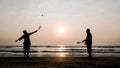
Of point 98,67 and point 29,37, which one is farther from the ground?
point 29,37

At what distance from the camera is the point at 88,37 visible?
2100cm

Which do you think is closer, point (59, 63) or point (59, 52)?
point (59, 63)

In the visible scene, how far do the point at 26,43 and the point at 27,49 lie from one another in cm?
49

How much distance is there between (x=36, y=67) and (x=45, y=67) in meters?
0.47

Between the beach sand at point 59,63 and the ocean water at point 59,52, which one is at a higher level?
the beach sand at point 59,63

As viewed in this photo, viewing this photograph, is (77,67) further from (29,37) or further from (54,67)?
(29,37)

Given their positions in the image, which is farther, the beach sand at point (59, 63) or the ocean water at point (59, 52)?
the ocean water at point (59, 52)

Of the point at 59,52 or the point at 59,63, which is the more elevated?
the point at 59,63

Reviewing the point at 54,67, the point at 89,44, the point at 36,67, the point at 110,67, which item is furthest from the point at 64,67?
the point at 89,44

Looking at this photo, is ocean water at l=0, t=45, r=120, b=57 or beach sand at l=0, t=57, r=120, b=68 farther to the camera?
ocean water at l=0, t=45, r=120, b=57

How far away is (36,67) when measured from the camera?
14.3 meters

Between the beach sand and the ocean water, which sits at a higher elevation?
the beach sand

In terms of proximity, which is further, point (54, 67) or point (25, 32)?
point (25, 32)

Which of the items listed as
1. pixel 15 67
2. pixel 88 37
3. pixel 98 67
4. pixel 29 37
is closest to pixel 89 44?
Result: pixel 88 37
